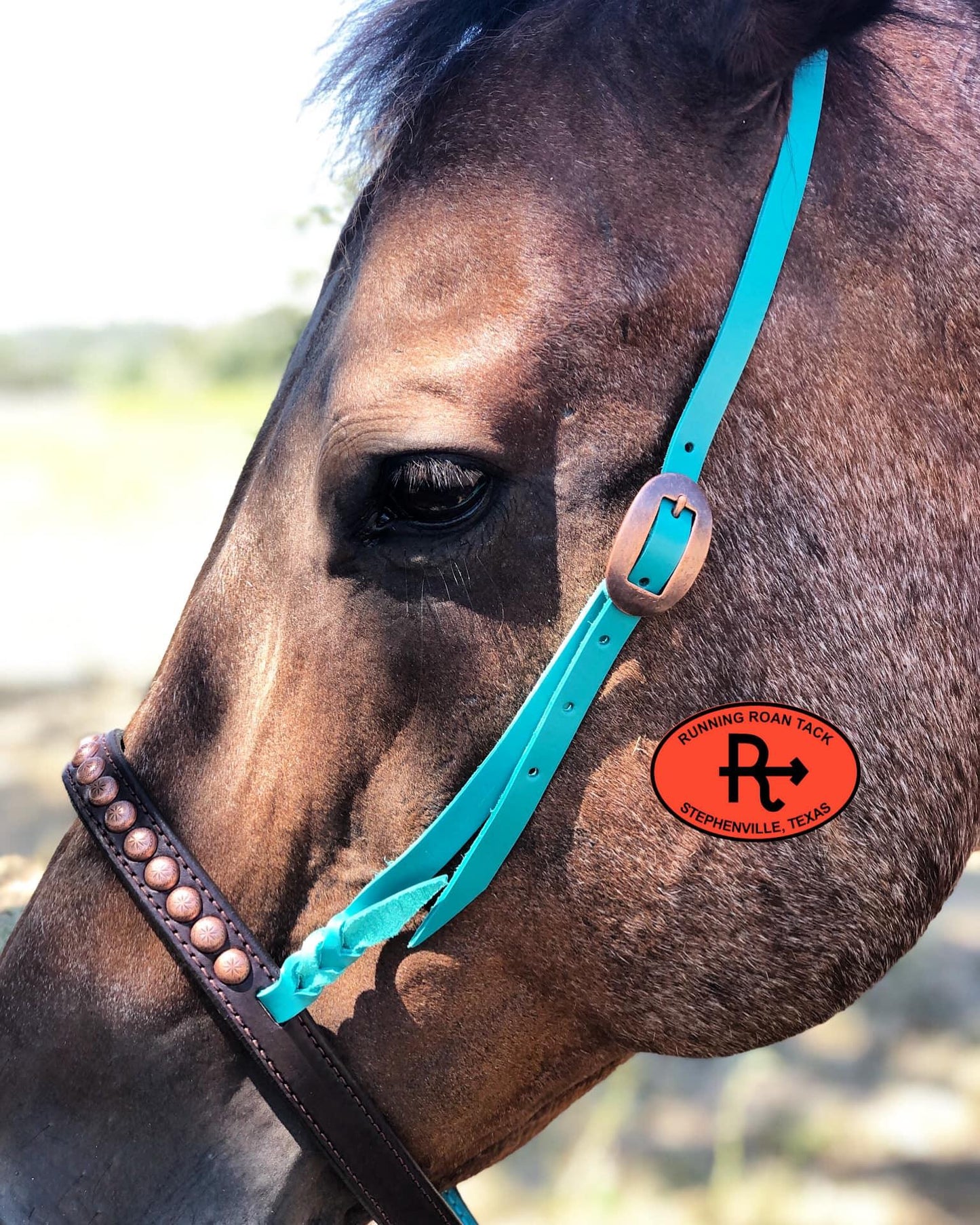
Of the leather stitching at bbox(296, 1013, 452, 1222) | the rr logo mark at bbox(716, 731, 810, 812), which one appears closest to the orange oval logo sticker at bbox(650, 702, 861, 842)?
the rr logo mark at bbox(716, 731, 810, 812)

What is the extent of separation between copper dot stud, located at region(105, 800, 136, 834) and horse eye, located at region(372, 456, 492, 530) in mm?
519

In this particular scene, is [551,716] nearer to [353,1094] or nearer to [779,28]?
[353,1094]

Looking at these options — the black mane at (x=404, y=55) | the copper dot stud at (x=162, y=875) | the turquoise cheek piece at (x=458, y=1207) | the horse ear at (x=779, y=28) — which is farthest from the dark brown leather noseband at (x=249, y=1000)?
the horse ear at (x=779, y=28)

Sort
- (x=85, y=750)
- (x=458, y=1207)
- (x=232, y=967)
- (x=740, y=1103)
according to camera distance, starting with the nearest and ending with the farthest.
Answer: (x=232, y=967), (x=85, y=750), (x=458, y=1207), (x=740, y=1103)

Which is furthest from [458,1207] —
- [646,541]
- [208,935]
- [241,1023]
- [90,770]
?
[646,541]

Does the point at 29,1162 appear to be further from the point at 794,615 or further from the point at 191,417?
the point at 191,417

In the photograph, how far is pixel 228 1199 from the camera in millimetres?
1402

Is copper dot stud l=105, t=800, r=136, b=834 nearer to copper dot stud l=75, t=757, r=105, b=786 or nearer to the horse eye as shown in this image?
copper dot stud l=75, t=757, r=105, b=786

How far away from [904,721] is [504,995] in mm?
648

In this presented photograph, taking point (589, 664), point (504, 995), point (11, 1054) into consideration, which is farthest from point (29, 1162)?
point (589, 664)

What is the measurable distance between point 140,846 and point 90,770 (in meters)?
0.14

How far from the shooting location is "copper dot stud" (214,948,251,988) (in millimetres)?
1407

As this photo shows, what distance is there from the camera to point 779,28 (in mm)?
1364

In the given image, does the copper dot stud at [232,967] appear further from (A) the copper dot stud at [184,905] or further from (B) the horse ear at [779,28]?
(B) the horse ear at [779,28]
